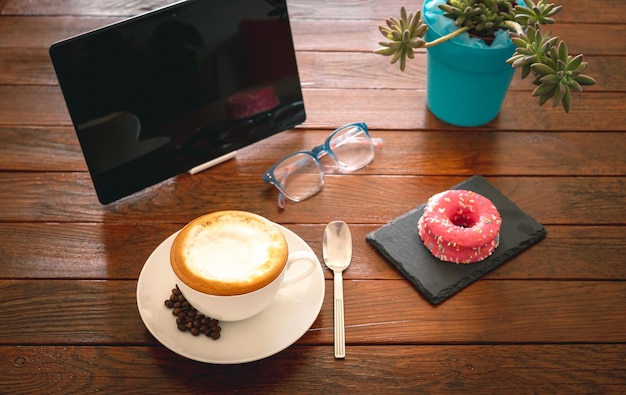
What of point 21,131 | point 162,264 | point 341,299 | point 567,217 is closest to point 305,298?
point 341,299

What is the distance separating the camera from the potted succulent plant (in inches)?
45.8

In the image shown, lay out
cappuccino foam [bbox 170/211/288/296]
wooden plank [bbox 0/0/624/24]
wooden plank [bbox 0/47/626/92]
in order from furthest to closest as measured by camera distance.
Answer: wooden plank [bbox 0/0/624/24] → wooden plank [bbox 0/47/626/92] → cappuccino foam [bbox 170/211/288/296]

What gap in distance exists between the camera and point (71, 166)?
4.48 feet

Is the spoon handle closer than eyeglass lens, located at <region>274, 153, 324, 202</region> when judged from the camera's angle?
Yes

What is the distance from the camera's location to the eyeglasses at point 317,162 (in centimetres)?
132

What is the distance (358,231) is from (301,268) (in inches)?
6.2

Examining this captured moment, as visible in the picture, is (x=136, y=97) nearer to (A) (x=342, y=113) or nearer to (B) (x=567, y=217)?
(A) (x=342, y=113)

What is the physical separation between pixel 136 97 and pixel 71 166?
0.23 m

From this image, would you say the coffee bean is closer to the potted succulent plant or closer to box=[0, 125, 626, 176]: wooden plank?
box=[0, 125, 626, 176]: wooden plank

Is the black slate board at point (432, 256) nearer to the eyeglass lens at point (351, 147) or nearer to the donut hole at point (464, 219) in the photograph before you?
the donut hole at point (464, 219)

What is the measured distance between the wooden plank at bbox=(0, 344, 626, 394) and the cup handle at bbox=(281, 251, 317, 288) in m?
0.10

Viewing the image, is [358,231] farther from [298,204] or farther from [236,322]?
[236,322]

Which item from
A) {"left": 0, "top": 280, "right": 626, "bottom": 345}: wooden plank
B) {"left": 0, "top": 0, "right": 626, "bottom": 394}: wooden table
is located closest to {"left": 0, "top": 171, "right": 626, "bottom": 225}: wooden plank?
{"left": 0, "top": 0, "right": 626, "bottom": 394}: wooden table

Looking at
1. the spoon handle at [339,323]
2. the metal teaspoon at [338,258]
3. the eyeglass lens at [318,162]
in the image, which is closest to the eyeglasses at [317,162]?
the eyeglass lens at [318,162]
